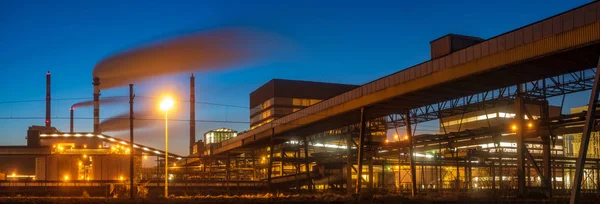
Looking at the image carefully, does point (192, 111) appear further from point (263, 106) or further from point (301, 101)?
point (301, 101)

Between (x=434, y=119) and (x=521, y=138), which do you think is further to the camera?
(x=434, y=119)

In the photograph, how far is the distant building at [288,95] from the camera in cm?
10231

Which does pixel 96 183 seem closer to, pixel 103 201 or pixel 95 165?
pixel 95 165

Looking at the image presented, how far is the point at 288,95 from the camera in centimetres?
10325

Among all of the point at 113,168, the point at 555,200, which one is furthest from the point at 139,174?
the point at 555,200

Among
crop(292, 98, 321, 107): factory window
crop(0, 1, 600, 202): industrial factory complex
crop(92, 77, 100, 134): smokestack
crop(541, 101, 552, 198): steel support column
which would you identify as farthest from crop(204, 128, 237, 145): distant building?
crop(541, 101, 552, 198): steel support column

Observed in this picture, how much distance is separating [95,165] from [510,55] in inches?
1755

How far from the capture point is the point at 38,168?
5944 centimetres

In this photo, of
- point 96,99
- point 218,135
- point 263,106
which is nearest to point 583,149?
point 96,99

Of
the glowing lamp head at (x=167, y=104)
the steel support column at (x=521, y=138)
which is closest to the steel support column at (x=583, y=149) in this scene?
the steel support column at (x=521, y=138)

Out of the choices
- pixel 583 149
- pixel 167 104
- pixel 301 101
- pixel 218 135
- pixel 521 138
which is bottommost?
pixel 583 149

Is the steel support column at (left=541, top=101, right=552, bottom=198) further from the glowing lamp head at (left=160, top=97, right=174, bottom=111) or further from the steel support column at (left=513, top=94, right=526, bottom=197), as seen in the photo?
the glowing lamp head at (left=160, top=97, right=174, bottom=111)

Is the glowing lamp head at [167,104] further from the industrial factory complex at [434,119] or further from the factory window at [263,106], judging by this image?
the factory window at [263,106]

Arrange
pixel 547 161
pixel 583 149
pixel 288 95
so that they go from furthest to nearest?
1. pixel 288 95
2. pixel 547 161
3. pixel 583 149
